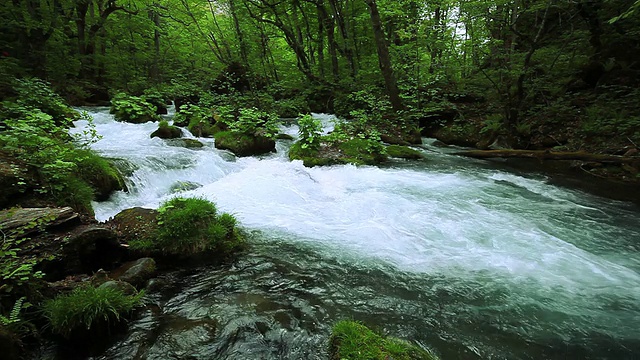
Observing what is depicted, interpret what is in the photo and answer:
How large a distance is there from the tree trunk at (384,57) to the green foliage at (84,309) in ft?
41.5

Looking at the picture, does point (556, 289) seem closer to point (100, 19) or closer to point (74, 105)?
point (74, 105)

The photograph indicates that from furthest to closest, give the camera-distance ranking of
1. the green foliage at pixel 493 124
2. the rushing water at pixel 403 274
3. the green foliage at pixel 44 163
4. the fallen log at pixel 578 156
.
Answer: the green foliage at pixel 493 124, the fallen log at pixel 578 156, the green foliage at pixel 44 163, the rushing water at pixel 403 274

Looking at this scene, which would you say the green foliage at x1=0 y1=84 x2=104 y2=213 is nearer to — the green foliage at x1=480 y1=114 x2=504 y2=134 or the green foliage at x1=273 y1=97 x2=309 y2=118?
the green foliage at x1=273 y1=97 x2=309 y2=118

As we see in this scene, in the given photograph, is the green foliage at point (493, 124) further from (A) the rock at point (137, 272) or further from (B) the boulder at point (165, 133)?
(A) the rock at point (137, 272)

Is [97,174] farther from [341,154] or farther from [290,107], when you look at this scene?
[290,107]

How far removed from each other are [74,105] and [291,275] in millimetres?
15250

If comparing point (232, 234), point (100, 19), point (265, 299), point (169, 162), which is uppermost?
point (100, 19)

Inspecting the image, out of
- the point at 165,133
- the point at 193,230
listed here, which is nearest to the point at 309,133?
the point at 165,133

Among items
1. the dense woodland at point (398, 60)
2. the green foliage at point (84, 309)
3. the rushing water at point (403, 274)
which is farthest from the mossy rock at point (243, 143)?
the green foliage at point (84, 309)

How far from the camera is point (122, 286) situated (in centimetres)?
332

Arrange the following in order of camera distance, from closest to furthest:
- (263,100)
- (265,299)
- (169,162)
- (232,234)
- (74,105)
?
(265,299) → (232,234) → (169,162) → (74,105) → (263,100)

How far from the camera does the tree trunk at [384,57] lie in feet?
41.0

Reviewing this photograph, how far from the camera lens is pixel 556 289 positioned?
3.83 meters

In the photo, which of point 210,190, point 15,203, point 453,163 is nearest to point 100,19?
point 210,190
